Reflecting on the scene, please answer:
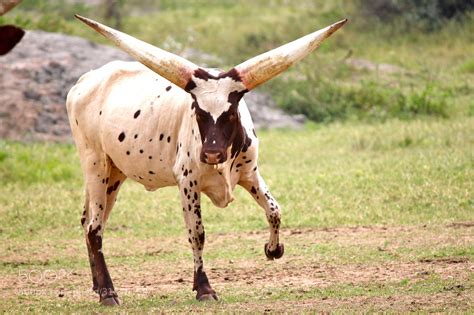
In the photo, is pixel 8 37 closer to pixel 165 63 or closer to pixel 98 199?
pixel 165 63

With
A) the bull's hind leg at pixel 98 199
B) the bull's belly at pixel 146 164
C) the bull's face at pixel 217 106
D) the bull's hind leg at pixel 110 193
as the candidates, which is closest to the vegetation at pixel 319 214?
the bull's hind leg at pixel 98 199

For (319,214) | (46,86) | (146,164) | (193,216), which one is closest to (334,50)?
(46,86)

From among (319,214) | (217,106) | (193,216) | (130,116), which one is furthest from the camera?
(319,214)

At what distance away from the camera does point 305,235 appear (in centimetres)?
1236

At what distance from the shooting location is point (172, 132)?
9711 millimetres

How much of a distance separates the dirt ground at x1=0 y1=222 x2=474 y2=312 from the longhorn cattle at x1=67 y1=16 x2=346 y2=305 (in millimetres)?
470

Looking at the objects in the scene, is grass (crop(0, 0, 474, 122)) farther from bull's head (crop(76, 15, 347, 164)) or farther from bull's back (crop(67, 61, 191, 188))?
bull's head (crop(76, 15, 347, 164))

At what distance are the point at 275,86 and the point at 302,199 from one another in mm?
8319

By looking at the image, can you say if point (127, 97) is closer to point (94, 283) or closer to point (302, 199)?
point (94, 283)

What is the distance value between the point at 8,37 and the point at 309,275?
401cm

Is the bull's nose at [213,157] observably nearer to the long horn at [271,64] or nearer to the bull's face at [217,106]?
the bull's face at [217,106]

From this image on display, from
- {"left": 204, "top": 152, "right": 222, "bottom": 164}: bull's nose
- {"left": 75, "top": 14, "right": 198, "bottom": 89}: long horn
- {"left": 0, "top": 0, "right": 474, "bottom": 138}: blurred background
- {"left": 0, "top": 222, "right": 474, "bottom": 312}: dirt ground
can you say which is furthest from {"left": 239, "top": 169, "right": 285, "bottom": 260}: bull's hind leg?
{"left": 0, "top": 0, "right": 474, "bottom": 138}: blurred background

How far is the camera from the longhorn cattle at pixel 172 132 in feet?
29.4

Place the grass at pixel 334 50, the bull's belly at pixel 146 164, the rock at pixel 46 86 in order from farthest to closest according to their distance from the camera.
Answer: the grass at pixel 334 50, the rock at pixel 46 86, the bull's belly at pixel 146 164
